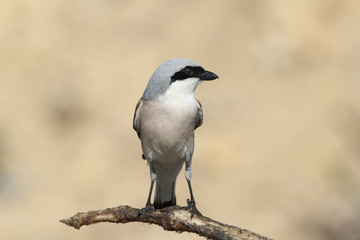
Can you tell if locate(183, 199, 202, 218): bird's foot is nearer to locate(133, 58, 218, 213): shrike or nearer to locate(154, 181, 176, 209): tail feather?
locate(133, 58, 218, 213): shrike

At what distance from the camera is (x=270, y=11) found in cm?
1636

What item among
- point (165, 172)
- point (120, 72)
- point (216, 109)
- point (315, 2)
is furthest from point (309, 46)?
point (165, 172)

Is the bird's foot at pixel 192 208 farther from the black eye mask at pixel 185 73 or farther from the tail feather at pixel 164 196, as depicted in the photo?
the black eye mask at pixel 185 73

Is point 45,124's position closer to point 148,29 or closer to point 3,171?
point 3,171

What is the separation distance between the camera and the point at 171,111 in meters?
7.23

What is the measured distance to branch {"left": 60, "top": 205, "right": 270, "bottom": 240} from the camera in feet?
21.3

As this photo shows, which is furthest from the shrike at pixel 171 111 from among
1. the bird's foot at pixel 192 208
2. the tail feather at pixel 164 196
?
the tail feather at pixel 164 196

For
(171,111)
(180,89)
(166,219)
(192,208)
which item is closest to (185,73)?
(180,89)

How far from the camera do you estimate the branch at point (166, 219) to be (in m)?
6.48

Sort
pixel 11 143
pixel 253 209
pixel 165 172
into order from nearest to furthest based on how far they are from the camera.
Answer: pixel 165 172 < pixel 253 209 < pixel 11 143

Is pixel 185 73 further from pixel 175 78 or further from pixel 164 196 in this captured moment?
pixel 164 196

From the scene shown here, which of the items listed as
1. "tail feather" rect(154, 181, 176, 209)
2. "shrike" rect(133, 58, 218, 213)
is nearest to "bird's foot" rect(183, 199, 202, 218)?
"shrike" rect(133, 58, 218, 213)

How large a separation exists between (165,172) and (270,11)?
9381 millimetres

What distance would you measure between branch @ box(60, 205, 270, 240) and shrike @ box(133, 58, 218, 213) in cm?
31
